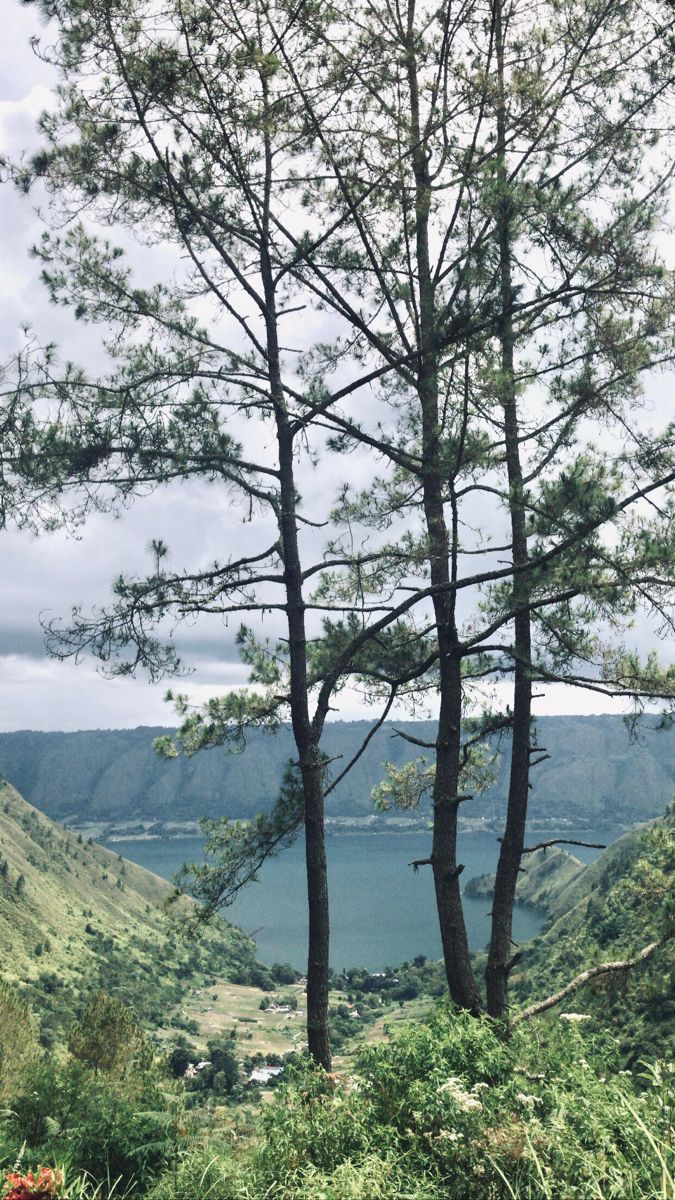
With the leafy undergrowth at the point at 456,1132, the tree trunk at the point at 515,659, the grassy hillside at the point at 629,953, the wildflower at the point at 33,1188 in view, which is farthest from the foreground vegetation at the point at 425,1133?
Answer: the tree trunk at the point at 515,659

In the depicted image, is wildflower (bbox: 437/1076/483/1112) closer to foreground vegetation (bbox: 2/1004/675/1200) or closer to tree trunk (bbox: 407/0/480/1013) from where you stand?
foreground vegetation (bbox: 2/1004/675/1200)

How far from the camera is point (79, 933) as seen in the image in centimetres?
A: 9156

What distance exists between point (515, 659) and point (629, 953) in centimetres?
264

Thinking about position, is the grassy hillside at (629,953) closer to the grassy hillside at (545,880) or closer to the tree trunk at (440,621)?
the tree trunk at (440,621)

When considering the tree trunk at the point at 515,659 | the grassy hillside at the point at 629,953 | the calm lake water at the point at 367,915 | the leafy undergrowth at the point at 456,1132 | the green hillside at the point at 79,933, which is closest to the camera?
the leafy undergrowth at the point at 456,1132

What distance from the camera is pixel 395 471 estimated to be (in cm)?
938

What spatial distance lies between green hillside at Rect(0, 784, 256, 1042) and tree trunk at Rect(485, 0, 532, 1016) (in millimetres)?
51263

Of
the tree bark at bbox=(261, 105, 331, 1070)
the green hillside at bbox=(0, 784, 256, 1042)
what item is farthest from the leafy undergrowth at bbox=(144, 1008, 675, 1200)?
the green hillside at bbox=(0, 784, 256, 1042)

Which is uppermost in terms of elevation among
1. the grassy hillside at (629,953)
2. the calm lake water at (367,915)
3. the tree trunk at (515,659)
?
the tree trunk at (515,659)

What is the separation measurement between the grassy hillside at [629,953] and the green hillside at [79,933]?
87.4ft

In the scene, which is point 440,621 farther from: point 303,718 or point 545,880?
point 545,880

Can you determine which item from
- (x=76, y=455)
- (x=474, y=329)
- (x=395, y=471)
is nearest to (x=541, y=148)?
(x=474, y=329)

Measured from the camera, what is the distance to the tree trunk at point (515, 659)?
23.1 feet

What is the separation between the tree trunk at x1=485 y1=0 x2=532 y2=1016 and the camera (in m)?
7.05
